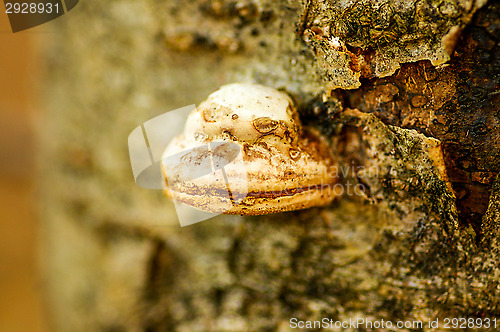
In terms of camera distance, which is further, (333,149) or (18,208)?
(18,208)

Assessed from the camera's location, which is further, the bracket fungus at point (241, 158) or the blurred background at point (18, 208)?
the blurred background at point (18, 208)

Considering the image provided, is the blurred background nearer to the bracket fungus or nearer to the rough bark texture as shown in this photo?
the rough bark texture

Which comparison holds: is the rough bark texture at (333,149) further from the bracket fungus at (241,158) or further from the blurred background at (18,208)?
the blurred background at (18,208)

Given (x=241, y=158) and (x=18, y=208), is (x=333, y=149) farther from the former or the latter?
(x=18, y=208)

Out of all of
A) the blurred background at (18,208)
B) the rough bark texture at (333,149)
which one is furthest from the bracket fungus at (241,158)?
the blurred background at (18,208)

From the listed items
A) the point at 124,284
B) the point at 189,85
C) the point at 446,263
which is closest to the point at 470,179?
the point at 446,263

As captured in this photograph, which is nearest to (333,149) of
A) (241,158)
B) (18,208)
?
(241,158)

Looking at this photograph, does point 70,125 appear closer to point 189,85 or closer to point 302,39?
point 189,85
